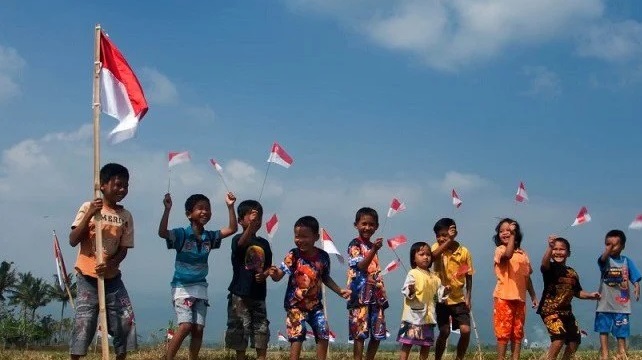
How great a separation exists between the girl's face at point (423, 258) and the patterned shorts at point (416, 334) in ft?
2.31

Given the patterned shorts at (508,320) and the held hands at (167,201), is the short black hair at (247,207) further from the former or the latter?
the patterned shorts at (508,320)

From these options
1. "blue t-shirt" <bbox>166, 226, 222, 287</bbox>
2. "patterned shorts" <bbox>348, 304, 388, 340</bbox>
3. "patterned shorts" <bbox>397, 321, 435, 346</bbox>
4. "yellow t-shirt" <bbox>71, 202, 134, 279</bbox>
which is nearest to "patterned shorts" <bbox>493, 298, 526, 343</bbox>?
"patterned shorts" <bbox>397, 321, 435, 346</bbox>

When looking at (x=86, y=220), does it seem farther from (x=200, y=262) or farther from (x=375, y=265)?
(x=375, y=265)

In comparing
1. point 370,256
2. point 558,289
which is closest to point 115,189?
point 370,256

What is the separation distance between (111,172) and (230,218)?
1676 mm

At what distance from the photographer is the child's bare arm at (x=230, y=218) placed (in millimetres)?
8404

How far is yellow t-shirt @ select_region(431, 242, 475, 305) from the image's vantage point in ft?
30.8

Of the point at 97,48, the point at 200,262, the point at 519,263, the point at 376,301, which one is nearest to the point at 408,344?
the point at 376,301

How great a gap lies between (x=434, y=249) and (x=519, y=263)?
1122 millimetres

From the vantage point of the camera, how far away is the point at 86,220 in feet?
22.6

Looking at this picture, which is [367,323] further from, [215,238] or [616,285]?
[616,285]

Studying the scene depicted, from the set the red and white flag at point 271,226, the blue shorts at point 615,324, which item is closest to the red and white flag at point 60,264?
the red and white flag at point 271,226

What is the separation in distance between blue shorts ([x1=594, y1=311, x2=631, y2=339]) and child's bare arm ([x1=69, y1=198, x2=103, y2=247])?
762 centimetres

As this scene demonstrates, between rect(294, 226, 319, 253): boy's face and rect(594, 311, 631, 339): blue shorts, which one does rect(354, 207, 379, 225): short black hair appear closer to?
rect(294, 226, 319, 253): boy's face
